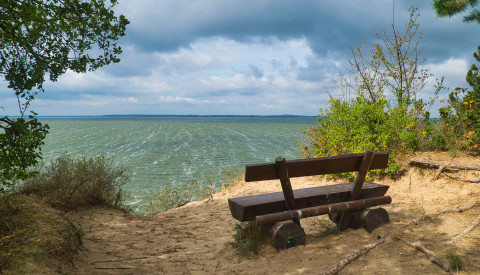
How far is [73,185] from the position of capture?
888 centimetres

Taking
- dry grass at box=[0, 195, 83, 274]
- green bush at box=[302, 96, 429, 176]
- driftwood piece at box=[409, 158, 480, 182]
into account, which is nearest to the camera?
dry grass at box=[0, 195, 83, 274]

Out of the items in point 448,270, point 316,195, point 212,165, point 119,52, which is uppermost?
point 119,52

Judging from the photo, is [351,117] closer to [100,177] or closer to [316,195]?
[316,195]

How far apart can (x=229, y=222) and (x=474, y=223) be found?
5.26 metres

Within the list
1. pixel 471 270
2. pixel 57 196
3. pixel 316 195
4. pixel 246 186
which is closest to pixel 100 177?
pixel 57 196

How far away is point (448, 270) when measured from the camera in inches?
163

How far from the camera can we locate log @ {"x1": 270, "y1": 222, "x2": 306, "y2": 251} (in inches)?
211

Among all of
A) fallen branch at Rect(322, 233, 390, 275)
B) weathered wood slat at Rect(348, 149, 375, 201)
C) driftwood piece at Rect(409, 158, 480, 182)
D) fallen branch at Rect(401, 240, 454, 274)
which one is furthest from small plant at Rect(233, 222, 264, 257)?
driftwood piece at Rect(409, 158, 480, 182)

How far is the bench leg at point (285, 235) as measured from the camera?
5.36m

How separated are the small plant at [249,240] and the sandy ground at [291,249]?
13 centimetres

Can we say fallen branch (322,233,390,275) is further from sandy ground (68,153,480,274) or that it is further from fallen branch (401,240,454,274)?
fallen branch (401,240,454,274)

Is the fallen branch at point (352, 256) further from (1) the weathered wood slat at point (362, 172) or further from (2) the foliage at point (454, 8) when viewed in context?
(2) the foliage at point (454, 8)

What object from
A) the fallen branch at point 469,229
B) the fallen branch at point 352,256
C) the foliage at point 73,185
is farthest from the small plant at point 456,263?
the foliage at point 73,185

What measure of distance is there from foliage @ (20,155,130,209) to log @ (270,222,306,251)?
5.87 m
